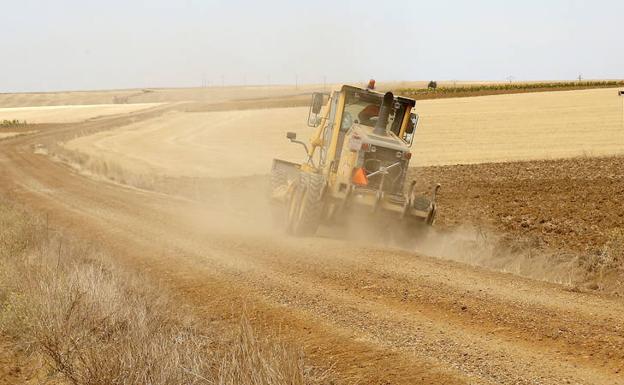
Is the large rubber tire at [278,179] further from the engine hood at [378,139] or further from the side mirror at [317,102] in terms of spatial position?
the engine hood at [378,139]

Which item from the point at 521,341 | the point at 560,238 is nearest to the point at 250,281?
the point at 521,341

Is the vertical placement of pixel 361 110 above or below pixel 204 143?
above

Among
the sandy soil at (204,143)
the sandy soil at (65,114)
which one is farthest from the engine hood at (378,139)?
the sandy soil at (65,114)

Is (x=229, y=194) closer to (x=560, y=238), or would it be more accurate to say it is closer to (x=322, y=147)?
(x=322, y=147)

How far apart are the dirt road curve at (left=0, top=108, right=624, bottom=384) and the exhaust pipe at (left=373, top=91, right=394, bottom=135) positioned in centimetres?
283

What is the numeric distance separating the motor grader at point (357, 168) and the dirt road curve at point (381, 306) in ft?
2.70

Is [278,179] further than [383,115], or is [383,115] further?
[278,179]

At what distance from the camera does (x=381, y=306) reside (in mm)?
7707

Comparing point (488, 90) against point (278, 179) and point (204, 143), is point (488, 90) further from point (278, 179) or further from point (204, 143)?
point (278, 179)

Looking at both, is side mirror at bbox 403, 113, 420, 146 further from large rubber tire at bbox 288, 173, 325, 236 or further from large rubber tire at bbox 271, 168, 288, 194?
large rubber tire at bbox 271, 168, 288, 194

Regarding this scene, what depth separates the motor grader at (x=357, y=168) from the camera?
42.4ft

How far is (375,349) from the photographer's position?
239 inches

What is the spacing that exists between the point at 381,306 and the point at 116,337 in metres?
3.46

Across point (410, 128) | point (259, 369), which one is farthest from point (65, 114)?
point (259, 369)
